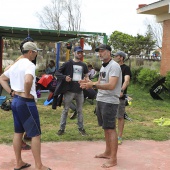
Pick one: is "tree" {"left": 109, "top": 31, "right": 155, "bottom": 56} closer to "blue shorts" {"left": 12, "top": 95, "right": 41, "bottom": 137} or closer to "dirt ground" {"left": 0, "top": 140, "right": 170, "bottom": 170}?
"dirt ground" {"left": 0, "top": 140, "right": 170, "bottom": 170}

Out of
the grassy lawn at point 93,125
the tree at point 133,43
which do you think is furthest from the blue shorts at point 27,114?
the tree at point 133,43

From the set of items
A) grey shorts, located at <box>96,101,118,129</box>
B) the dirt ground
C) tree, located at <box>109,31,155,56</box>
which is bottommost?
the dirt ground

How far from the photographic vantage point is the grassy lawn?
564 cm

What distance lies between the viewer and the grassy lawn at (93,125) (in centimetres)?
564

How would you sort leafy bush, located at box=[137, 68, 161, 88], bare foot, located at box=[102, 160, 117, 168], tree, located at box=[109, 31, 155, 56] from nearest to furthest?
bare foot, located at box=[102, 160, 117, 168] < leafy bush, located at box=[137, 68, 161, 88] < tree, located at box=[109, 31, 155, 56]

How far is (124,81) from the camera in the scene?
17.3 feet

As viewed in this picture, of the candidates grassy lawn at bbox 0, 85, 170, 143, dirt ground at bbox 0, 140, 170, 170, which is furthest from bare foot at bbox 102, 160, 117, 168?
grassy lawn at bbox 0, 85, 170, 143

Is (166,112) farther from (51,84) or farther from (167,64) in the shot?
(167,64)

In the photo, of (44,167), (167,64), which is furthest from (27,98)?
(167,64)

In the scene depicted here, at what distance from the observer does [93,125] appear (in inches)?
263

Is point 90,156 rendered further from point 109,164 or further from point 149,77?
point 149,77

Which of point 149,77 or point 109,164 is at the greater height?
point 149,77

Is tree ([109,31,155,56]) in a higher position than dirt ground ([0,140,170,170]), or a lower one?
higher

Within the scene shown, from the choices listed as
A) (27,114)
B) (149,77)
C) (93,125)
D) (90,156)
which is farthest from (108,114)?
(149,77)
